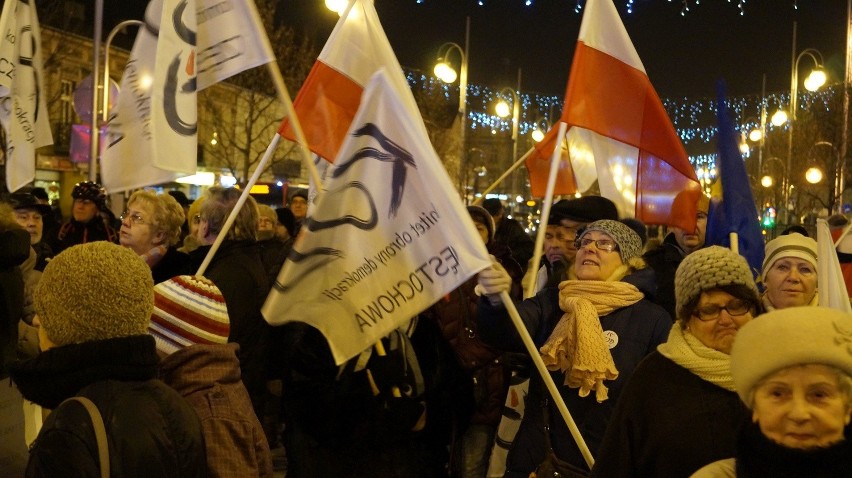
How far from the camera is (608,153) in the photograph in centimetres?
611

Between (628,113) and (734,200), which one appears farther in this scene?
(628,113)

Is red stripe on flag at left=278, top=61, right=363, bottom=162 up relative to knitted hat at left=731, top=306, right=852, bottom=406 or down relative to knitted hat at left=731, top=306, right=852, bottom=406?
up

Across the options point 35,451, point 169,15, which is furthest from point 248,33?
point 35,451

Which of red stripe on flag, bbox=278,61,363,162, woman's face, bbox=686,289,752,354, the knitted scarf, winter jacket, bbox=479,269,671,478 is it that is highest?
red stripe on flag, bbox=278,61,363,162

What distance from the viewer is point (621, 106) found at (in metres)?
5.43

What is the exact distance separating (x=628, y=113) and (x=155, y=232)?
113 inches

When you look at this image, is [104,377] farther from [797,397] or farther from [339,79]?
[339,79]

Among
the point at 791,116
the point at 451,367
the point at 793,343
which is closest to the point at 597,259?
the point at 451,367

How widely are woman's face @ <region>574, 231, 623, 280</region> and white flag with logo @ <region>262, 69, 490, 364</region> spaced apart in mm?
1178

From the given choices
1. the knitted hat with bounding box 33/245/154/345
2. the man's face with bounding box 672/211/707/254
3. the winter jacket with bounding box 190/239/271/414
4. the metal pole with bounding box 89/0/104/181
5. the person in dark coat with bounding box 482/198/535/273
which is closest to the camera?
the knitted hat with bounding box 33/245/154/345

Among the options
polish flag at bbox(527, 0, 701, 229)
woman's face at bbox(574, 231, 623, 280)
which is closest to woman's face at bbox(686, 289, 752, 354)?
woman's face at bbox(574, 231, 623, 280)

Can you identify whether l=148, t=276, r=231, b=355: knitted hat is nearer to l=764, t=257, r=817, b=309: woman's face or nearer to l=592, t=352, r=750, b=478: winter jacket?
l=592, t=352, r=750, b=478: winter jacket

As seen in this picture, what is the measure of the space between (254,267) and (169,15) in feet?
4.88

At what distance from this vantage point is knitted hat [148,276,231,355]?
3.38m
